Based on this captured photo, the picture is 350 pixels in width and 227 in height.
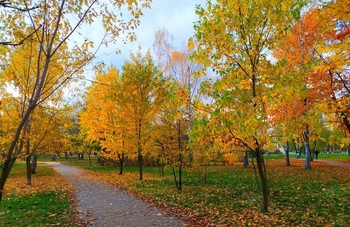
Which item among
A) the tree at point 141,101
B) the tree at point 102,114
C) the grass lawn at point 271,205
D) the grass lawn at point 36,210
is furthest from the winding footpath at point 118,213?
the tree at point 102,114

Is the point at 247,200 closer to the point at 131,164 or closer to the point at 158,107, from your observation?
the point at 158,107

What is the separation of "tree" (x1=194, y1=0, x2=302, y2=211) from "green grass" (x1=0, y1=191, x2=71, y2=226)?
17.3ft

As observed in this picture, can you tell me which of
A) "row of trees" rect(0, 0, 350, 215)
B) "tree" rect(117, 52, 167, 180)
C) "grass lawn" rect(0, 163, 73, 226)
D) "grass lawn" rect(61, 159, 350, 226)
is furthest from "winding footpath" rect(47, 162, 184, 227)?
"tree" rect(117, 52, 167, 180)

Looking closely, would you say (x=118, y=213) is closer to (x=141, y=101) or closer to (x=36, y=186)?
(x=141, y=101)

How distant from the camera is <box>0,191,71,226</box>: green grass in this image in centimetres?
681

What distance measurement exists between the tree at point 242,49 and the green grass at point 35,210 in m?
5.26

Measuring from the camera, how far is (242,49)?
6352 mm

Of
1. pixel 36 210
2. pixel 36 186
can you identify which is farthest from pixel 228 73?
pixel 36 186

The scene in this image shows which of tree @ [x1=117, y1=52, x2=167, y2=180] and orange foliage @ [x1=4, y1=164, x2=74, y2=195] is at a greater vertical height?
tree @ [x1=117, y1=52, x2=167, y2=180]

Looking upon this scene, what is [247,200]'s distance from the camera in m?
8.89

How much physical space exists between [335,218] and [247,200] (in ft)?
9.64

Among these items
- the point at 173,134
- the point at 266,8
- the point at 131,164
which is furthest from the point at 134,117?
the point at 131,164

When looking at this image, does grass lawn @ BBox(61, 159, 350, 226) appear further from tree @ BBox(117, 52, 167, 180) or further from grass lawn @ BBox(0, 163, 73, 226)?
tree @ BBox(117, 52, 167, 180)

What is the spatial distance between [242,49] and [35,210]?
7.78m
